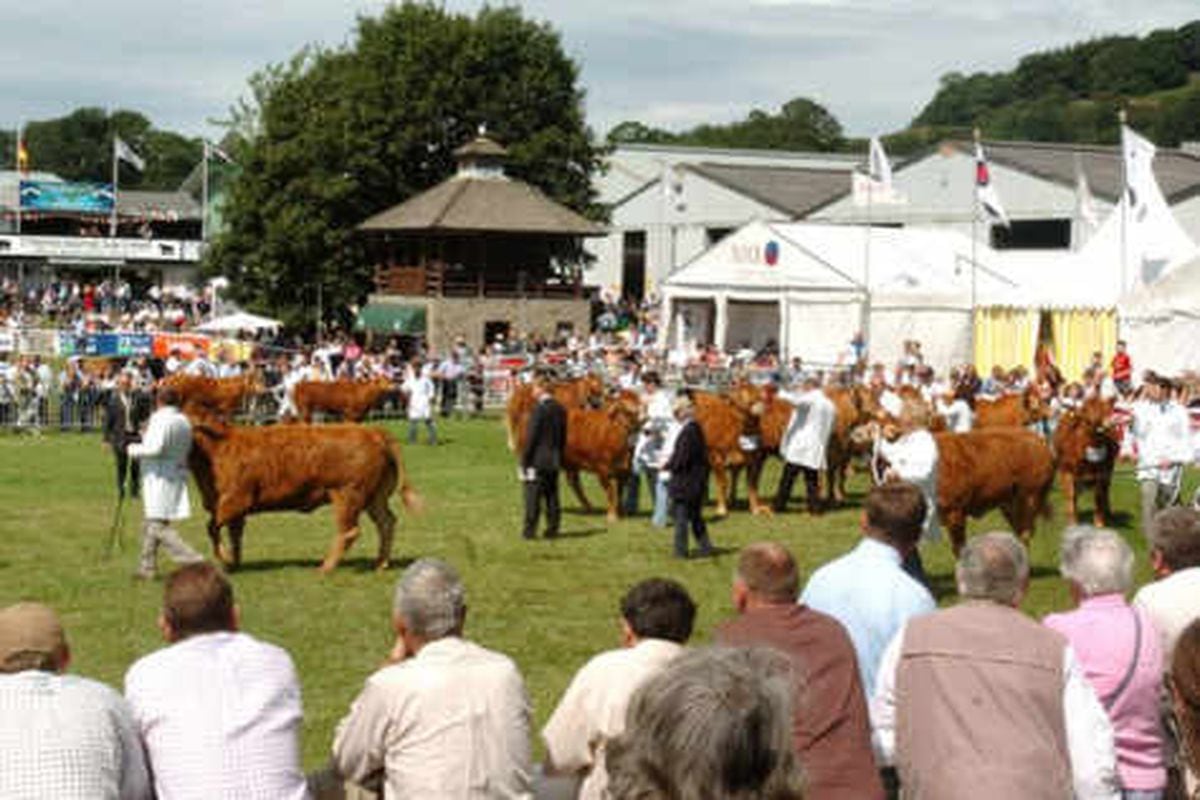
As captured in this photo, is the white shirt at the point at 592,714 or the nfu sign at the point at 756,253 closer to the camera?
the white shirt at the point at 592,714

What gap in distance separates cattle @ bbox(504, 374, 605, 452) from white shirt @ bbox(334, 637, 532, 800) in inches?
701

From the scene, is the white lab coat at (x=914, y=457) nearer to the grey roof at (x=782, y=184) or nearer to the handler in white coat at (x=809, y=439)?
the handler in white coat at (x=809, y=439)

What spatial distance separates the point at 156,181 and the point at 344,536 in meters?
137

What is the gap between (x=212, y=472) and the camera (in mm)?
15773

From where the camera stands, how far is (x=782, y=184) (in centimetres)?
6856

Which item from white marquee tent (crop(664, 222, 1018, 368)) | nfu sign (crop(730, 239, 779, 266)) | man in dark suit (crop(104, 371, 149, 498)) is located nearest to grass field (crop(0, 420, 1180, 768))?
man in dark suit (crop(104, 371, 149, 498))

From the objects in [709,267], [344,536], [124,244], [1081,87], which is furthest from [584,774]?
[1081,87]

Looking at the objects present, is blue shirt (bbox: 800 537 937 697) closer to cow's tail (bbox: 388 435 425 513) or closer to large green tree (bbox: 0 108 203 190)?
cow's tail (bbox: 388 435 425 513)

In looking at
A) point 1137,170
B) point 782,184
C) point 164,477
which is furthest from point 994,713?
point 782,184

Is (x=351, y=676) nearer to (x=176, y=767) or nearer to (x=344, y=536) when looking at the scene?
(x=344, y=536)

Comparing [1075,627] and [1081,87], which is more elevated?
[1081,87]

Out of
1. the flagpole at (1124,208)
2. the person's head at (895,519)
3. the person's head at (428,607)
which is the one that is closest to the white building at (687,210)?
the flagpole at (1124,208)

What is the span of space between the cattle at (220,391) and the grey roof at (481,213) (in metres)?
19.5

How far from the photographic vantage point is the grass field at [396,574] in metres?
12.2
